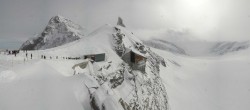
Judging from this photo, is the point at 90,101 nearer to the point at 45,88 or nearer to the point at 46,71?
the point at 45,88

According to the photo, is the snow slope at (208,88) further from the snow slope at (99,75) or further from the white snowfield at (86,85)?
the snow slope at (99,75)

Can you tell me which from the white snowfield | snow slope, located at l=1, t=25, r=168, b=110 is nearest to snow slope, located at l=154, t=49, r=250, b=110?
the white snowfield

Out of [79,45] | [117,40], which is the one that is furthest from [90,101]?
[117,40]

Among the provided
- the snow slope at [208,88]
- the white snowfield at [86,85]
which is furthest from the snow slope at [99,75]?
the snow slope at [208,88]

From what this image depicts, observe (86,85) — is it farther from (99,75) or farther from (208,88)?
(208,88)

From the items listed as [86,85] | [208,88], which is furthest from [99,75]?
[208,88]

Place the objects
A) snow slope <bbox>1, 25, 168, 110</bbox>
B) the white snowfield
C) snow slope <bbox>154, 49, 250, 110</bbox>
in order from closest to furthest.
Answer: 1. the white snowfield
2. snow slope <bbox>1, 25, 168, 110</bbox>
3. snow slope <bbox>154, 49, 250, 110</bbox>

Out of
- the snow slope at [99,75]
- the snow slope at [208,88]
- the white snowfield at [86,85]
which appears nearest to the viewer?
the white snowfield at [86,85]

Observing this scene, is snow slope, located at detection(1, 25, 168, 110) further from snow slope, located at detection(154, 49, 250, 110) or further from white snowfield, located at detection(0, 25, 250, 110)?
snow slope, located at detection(154, 49, 250, 110)
